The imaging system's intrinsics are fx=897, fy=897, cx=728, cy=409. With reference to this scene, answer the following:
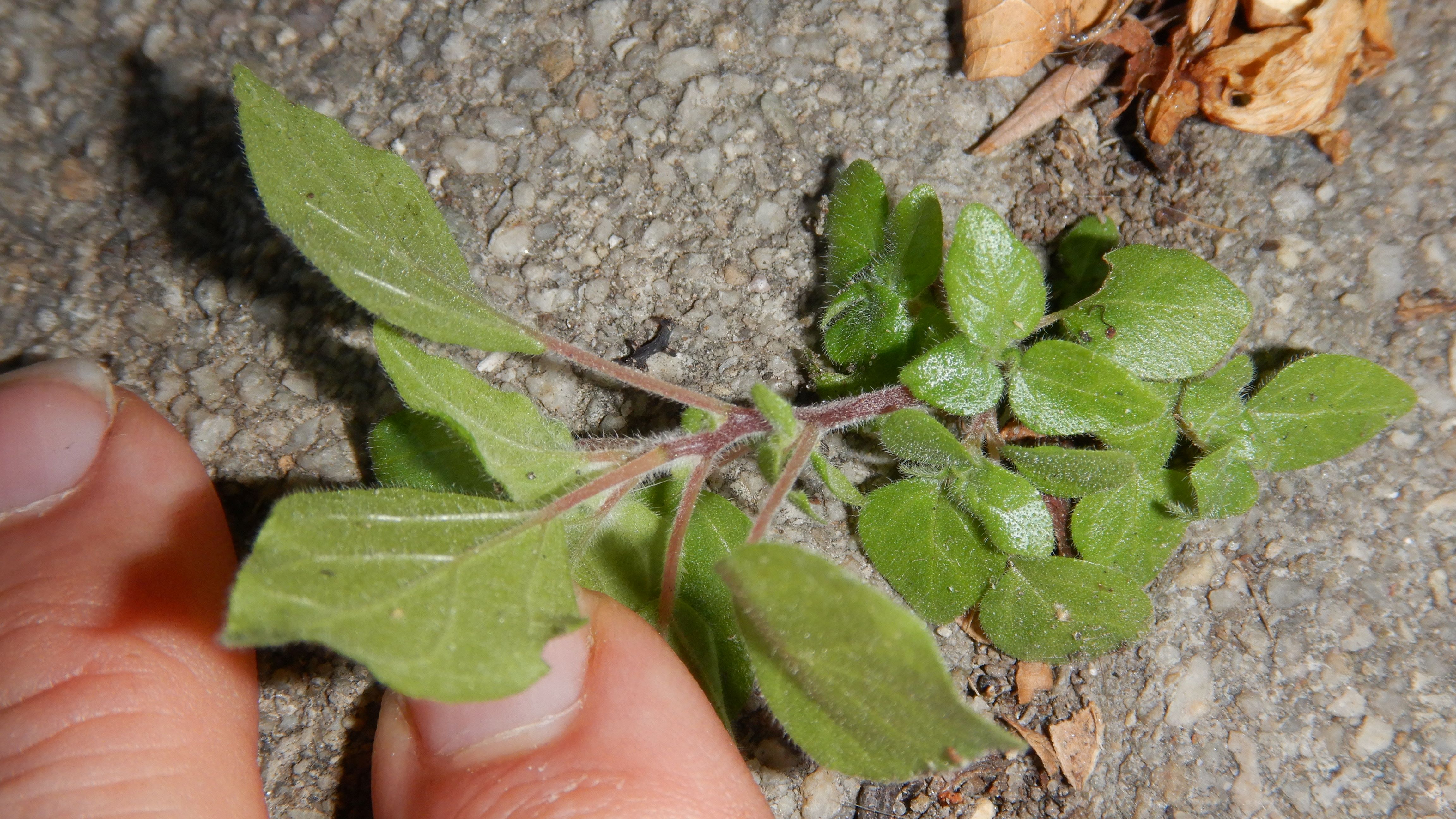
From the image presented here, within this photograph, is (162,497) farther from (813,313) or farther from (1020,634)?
(1020,634)

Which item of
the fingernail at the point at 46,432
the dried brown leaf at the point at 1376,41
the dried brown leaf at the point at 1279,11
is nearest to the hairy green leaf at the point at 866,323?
the dried brown leaf at the point at 1279,11

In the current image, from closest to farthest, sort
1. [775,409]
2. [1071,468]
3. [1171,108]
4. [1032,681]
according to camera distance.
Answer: [775,409]
[1071,468]
[1032,681]
[1171,108]

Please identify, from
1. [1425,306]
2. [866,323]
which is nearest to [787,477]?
[866,323]

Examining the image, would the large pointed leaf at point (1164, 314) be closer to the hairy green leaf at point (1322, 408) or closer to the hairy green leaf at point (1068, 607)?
the hairy green leaf at point (1322, 408)

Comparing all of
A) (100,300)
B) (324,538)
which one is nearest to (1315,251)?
(324,538)

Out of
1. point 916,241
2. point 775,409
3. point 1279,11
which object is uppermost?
point 1279,11

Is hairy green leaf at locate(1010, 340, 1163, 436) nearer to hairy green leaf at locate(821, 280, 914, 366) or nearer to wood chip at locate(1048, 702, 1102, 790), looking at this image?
hairy green leaf at locate(821, 280, 914, 366)

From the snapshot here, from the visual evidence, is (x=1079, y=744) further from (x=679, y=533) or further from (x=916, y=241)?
(x=916, y=241)
